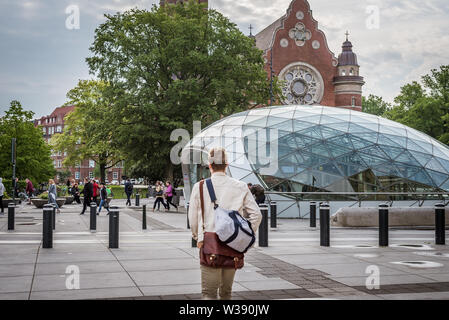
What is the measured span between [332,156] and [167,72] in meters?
17.2

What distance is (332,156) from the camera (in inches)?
837

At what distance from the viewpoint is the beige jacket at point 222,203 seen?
15.0ft

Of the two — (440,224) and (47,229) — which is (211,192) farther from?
(440,224)

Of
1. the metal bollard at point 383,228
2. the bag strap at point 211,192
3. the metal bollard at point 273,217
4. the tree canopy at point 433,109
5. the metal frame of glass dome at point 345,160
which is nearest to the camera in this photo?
the bag strap at point 211,192

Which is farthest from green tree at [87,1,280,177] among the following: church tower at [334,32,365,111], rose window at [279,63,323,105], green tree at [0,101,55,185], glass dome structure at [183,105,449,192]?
church tower at [334,32,365,111]

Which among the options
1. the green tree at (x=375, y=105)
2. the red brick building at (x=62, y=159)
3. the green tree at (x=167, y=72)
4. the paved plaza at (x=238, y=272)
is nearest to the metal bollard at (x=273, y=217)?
the paved plaza at (x=238, y=272)

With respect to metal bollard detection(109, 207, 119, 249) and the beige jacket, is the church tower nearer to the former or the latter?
metal bollard detection(109, 207, 119, 249)

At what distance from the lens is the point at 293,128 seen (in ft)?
73.1

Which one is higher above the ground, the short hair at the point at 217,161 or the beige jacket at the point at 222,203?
the short hair at the point at 217,161

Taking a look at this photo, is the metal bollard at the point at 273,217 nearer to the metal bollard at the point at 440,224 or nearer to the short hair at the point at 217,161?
the metal bollard at the point at 440,224

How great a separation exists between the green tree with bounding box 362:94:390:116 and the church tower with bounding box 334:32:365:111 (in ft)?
106

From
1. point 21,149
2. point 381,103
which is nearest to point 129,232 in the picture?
point 21,149

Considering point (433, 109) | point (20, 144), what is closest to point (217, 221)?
point (20, 144)

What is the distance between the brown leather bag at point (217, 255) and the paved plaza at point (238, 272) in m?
1.68
